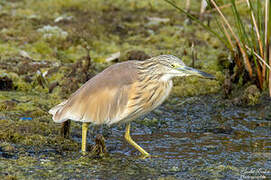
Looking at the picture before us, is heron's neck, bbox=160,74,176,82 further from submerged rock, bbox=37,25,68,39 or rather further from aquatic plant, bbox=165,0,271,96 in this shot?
submerged rock, bbox=37,25,68,39

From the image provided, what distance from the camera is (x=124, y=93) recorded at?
4898mm

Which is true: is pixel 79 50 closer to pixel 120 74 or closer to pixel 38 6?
pixel 38 6

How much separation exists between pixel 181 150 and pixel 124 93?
88 cm

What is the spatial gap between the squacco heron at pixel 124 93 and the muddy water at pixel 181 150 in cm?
32

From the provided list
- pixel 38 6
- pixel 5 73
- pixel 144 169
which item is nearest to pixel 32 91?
pixel 5 73

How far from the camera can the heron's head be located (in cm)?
471

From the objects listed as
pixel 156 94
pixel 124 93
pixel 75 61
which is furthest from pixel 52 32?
pixel 156 94

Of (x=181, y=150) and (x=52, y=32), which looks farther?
(x=52, y=32)

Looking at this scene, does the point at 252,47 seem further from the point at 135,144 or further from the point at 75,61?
the point at 75,61

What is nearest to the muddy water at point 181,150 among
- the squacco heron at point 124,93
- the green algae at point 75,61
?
the green algae at point 75,61

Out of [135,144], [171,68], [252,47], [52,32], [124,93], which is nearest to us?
[171,68]

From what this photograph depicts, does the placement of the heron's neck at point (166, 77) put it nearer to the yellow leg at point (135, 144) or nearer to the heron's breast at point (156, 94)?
the heron's breast at point (156, 94)

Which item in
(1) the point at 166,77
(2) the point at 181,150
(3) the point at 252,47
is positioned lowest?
(2) the point at 181,150

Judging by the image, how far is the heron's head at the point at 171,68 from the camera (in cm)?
471
